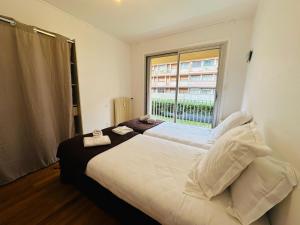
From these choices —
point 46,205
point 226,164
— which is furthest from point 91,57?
point 226,164

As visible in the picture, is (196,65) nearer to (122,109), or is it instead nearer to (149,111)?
(149,111)

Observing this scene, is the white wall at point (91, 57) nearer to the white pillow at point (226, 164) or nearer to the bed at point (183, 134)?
the bed at point (183, 134)

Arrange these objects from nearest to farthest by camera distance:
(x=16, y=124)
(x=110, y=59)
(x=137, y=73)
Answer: (x=16, y=124)
(x=110, y=59)
(x=137, y=73)

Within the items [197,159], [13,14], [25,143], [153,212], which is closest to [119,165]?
[153,212]

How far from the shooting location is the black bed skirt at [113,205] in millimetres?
973

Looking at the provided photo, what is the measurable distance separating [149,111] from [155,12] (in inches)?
91.8

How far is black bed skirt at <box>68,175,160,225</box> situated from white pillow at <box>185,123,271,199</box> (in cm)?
41

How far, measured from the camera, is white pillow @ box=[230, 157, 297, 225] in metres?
0.60

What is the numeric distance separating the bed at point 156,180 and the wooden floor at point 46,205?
0.98 feet

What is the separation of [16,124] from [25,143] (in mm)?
282

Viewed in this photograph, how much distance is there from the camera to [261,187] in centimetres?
64

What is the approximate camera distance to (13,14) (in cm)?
168

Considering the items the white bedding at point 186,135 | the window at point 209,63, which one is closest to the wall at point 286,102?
the white bedding at point 186,135

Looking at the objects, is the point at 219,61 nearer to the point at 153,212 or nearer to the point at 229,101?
the point at 229,101
